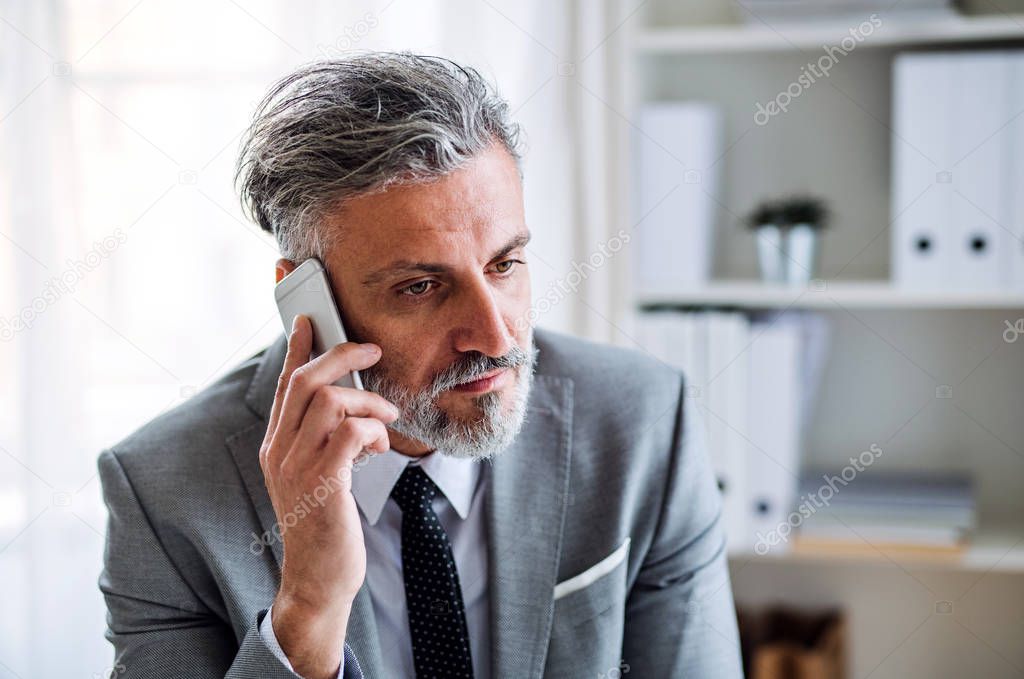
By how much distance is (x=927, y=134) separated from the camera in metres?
1.70

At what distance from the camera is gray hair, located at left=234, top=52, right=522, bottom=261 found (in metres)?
1.02

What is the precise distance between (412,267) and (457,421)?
181 millimetres

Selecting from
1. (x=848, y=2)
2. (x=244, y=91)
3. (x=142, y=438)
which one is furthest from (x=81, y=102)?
(x=848, y=2)

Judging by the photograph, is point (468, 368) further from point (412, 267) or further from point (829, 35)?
point (829, 35)

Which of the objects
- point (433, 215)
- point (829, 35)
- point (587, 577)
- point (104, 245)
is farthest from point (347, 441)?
point (829, 35)

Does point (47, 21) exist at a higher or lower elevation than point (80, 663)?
higher

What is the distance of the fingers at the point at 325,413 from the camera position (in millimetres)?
1004

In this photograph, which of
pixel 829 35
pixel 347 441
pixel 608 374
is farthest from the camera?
pixel 829 35

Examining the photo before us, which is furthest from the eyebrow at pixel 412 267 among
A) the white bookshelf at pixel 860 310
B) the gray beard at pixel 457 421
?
the white bookshelf at pixel 860 310

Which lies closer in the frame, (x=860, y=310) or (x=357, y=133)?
(x=357, y=133)

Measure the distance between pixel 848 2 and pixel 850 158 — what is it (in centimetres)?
36

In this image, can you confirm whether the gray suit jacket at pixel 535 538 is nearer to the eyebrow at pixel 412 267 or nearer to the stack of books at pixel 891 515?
the eyebrow at pixel 412 267

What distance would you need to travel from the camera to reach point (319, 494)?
1008 millimetres

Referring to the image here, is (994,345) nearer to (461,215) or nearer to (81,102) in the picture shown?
(461,215)
